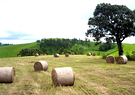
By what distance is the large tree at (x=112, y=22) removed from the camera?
85.8 ft

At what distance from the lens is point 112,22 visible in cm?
2759

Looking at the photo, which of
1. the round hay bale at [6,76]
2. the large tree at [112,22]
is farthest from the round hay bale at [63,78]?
the large tree at [112,22]

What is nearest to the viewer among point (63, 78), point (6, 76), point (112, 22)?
point (63, 78)

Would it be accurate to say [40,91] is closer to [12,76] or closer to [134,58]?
[12,76]

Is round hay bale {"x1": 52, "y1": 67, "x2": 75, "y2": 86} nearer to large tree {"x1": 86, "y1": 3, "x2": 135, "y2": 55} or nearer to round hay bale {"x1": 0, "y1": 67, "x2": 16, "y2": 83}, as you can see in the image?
round hay bale {"x1": 0, "y1": 67, "x2": 16, "y2": 83}

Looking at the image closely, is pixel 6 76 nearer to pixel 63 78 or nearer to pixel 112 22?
pixel 63 78

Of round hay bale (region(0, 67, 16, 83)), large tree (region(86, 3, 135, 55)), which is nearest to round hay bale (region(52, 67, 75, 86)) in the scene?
round hay bale (region(0, 67, 16, 83))

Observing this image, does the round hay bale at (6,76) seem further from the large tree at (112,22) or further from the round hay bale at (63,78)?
the large tree at (112,22)

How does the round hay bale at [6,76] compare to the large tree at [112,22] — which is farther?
the large tree at [112,22]

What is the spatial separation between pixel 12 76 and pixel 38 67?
4.87 m

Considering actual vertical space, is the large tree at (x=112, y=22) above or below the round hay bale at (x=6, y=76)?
above

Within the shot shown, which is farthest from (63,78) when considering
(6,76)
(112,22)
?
(112,22)

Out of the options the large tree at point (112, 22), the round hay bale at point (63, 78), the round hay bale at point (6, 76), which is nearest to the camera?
the round hay bale at point (63, 78)

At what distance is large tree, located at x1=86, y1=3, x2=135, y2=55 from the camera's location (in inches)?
1030
